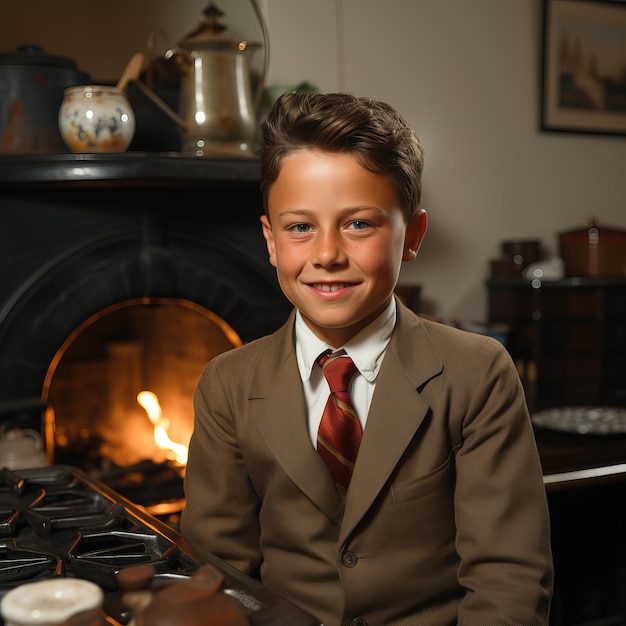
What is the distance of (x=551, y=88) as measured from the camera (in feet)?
11.5

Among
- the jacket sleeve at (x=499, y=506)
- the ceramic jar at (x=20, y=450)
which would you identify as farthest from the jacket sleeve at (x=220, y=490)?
the ceramic jar at (x=20, y=450)

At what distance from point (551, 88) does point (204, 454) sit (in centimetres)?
269

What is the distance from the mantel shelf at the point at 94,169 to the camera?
2.12 metres

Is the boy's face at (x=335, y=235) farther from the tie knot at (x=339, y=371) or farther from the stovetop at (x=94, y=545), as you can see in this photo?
the stovetop at (x=94, y=545)

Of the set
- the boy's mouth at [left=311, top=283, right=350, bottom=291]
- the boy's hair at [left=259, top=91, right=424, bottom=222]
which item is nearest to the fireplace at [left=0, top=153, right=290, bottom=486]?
the boy's hair at [left=259, top=91, right=424, bottom=222]

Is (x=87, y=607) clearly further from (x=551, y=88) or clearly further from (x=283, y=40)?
(x=551, y=88)

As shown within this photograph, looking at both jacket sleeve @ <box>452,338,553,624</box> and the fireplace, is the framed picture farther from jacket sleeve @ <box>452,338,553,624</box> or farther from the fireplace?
jacket sleeve @ <box>452,338,553,624</box>

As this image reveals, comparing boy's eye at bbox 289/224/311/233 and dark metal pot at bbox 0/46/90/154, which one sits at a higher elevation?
dark metal pot at bbox 0/46/90/154

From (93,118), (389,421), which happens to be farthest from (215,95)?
(389,421)

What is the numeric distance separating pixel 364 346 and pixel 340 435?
0.14 m

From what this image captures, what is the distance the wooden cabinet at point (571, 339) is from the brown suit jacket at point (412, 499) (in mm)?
1976

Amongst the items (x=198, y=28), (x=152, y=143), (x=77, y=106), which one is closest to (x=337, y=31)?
(x=198, y=28)

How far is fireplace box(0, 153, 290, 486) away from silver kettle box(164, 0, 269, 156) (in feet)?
0.44

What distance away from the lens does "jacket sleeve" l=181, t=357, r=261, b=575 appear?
51.5 inches
